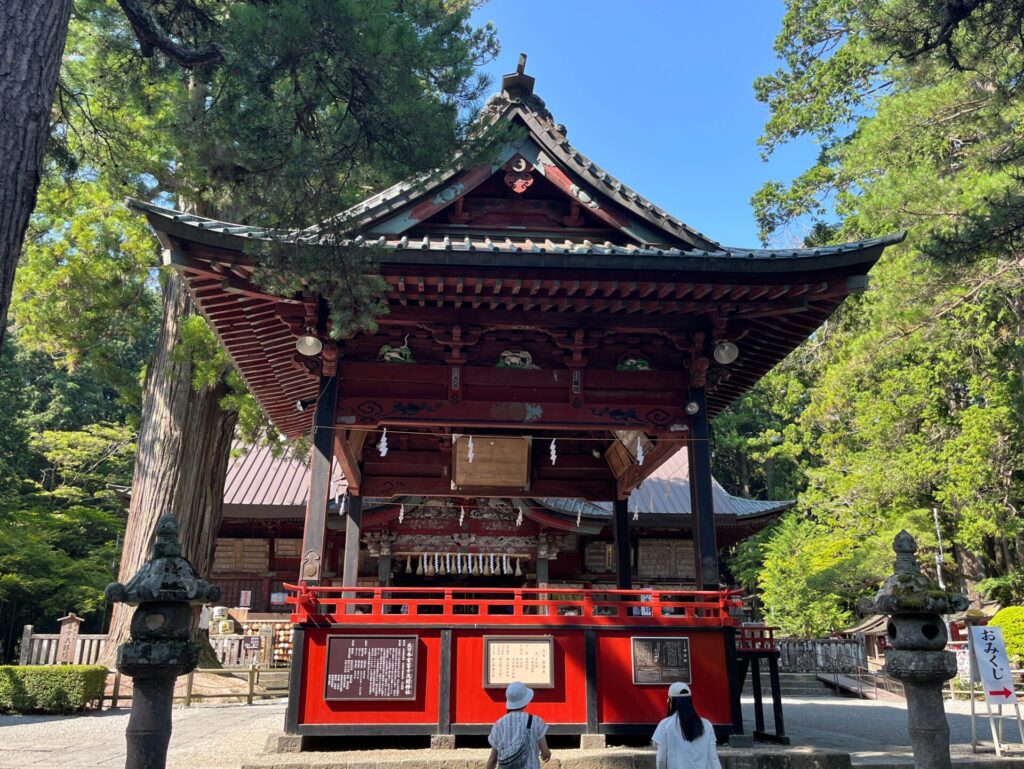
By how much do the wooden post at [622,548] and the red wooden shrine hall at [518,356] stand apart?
4.77 feet

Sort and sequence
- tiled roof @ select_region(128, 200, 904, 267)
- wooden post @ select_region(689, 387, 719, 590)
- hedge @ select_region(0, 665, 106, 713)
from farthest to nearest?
hedge @ select_region(0, 665, 106, 713) < wooden post @ select_region(689, 387, 719, 590) < tiled roof @ select_region(128, 200, 904, 267)

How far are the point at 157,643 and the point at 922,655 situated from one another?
5.76 meters

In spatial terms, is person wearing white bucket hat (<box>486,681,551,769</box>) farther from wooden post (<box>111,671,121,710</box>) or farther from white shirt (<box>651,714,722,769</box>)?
wooden post (<box>111,671,121,710</box>)

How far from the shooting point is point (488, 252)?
25.0 ft

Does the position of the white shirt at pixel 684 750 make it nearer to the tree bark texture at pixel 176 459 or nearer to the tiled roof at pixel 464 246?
the tiled roof at pixel 464 246

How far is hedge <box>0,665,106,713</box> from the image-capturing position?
37.6ft

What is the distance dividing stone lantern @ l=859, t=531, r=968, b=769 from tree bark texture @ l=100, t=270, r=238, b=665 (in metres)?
11.4

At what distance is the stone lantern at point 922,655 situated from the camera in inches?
232

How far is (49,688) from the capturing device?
37.7 feet

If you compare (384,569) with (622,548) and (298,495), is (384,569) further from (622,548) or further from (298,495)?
(622,548)

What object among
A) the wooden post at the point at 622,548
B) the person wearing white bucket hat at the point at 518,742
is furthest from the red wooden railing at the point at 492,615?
the wooden post at the point at 622,548

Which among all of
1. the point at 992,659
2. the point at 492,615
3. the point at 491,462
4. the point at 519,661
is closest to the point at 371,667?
the point at 492,615

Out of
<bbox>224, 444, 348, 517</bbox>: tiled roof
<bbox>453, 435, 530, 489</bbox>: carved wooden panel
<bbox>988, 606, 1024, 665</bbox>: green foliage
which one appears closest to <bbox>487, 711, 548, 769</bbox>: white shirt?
<bbox>453, 435, 530, 489</bbox>: carved wooden panel

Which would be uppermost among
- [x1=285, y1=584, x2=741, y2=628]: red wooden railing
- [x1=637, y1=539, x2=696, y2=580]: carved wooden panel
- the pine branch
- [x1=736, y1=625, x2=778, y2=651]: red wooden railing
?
the pine branch
